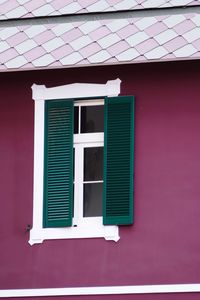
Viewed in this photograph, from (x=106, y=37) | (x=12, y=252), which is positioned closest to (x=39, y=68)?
(x=106, y=37)

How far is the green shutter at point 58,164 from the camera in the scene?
22.4 meters

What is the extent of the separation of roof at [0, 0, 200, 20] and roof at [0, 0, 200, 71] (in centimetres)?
2

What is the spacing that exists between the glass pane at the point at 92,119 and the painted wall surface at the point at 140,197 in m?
0.38

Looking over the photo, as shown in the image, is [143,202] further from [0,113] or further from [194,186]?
[0,113]

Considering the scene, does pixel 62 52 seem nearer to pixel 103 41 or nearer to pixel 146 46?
pixel 103 41

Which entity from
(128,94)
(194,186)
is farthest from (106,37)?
(194,186)

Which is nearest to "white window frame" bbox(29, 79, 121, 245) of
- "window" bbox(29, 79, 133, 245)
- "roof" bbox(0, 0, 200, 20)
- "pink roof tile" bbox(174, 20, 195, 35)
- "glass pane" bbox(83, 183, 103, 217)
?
"window" bbox(29, 79, 133, 245)

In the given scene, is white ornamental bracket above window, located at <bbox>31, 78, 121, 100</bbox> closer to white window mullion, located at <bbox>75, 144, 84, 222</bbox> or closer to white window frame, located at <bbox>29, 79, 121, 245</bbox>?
white window frame, located at <bbox>29, 79, 121, 245</bbox>

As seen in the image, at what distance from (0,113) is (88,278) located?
99.0 inches

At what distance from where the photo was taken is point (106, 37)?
22.2 metres

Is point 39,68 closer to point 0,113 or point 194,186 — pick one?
point 0,113

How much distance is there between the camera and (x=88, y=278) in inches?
867

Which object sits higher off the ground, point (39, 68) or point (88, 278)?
point (39, 68)

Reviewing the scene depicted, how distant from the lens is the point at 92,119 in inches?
891
